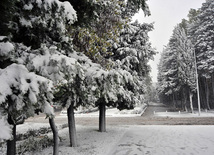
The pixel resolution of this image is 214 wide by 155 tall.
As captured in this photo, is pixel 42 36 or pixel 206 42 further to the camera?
pixel 206 42

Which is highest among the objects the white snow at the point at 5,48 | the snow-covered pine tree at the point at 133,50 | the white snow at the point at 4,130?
the snow-covered pine tree at the point at 133,50

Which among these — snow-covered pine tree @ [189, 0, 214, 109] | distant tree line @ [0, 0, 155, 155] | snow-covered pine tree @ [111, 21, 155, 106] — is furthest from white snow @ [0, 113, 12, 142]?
snow-covered pine tree @ [189, 0, 214, 109]

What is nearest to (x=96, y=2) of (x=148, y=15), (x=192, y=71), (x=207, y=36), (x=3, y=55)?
(x=148, y=15)

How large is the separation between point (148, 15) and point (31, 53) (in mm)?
4081

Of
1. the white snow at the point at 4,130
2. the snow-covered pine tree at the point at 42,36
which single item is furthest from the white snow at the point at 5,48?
the white snow at the point at 4,130

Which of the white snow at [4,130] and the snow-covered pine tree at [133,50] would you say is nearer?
the white snow at [4,130]

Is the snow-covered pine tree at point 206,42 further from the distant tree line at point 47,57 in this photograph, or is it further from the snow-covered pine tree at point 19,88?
the snow-covered pine tree at point 19,88

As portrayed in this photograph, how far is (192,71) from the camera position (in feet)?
81.6

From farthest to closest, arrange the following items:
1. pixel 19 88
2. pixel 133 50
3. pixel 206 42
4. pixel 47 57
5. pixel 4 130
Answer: pixel 206 42
pixel 133 50
pixel 47 57
pixel 19 88
pixel 4 130

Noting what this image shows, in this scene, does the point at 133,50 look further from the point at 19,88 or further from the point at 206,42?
the point at 206,42

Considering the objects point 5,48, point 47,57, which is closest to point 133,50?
point 47,57

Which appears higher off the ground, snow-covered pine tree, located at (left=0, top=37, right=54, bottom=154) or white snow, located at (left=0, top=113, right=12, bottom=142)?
snow-covered pine tree, located at (left=0, top=37, right=54, bottom=154)

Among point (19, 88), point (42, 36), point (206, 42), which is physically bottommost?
point (19, 88)

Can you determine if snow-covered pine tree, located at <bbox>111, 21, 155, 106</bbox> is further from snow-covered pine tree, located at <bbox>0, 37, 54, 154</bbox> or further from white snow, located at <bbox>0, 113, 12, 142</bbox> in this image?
white snow, located at <bbox>0, 113, 12, 142</bbox>
